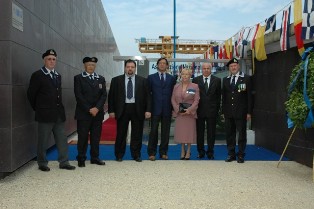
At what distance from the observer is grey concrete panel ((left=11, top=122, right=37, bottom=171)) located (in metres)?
4.57

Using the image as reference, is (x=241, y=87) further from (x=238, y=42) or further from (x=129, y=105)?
(x=238, y=42)

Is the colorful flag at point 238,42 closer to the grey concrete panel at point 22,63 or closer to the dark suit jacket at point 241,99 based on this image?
the dark suit jacket at point 241,99

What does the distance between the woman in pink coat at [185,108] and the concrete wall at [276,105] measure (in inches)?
64.2

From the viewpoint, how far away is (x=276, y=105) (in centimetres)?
655

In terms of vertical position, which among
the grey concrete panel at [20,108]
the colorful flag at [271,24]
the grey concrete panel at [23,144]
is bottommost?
the grey concrete panel at [23,144]

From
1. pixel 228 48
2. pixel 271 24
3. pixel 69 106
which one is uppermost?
pixel 271 24

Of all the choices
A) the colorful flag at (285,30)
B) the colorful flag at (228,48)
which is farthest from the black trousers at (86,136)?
the colorful flag at (228,48)

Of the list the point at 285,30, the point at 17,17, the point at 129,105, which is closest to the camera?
the point at 17,17

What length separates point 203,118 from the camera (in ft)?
19.8

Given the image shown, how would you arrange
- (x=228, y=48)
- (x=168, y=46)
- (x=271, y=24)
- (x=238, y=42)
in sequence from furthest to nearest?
(x=168, y=46) < (x=228, y=48) < (x=238, y=42) < (x=271, y=24)

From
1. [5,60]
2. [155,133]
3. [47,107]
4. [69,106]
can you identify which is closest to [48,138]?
[47,107]

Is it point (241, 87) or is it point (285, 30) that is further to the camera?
point (241, 87)

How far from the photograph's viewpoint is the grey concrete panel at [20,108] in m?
4.50

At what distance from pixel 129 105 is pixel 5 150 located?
197 cm
